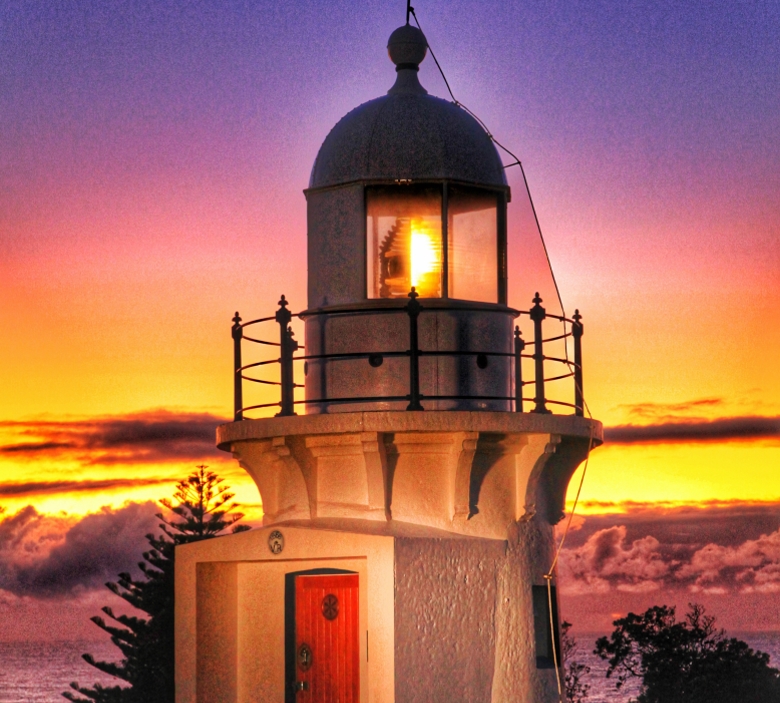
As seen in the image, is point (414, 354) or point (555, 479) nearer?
point (414, 354)

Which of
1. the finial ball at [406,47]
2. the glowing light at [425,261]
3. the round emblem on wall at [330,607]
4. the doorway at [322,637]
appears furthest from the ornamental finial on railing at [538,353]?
the finial ball at [406,47]

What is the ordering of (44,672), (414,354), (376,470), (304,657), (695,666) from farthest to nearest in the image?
1. (44,672)
2. (695,666)
3. (304,657)
4. (376,470)
5. (414,354)

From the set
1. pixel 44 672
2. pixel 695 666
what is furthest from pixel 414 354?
pixel 44 672

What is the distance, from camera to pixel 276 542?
14.0 metres

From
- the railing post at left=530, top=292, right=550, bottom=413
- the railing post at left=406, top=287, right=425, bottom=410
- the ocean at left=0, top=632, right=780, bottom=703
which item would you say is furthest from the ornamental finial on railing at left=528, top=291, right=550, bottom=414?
the ocean at left=0, top=632, right=780, bottom=703

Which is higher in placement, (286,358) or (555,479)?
(286,358)

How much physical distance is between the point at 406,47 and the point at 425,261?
220 cm

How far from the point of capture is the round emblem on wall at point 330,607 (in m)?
13.9

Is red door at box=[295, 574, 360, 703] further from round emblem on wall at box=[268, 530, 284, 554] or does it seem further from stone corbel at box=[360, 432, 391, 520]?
stone corbel at box=[360, 432, 391, 520]

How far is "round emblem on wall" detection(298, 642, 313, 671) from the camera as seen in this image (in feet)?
46.2

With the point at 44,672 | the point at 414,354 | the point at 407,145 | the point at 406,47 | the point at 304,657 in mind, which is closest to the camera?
the point at 414,354

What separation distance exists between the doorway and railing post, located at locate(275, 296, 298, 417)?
1427 mm

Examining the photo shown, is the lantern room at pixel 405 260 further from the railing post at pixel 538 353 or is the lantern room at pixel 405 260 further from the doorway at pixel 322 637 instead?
the doorway at pixel 322 637

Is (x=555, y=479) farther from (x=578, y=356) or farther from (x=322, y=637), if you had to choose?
(x=322, y=637)
